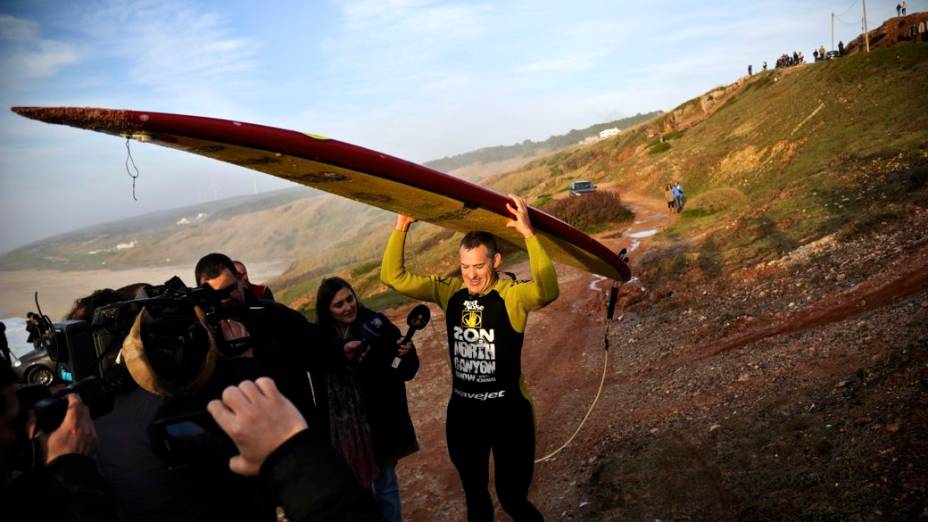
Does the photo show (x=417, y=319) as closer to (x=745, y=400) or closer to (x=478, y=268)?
(x=478, y=268)

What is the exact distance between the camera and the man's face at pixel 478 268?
12.0ft

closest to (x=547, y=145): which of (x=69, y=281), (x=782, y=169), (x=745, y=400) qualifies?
Result: (x=69, y=281)

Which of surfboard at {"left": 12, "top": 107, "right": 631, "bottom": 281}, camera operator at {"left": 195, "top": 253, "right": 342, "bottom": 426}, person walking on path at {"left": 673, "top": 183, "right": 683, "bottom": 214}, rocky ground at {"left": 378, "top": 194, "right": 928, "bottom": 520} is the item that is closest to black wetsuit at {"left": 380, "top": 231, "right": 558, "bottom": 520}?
surfboard at {"left": 12, "top": 107, "right": 631, "bottom": 281}

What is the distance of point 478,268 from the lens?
3693 millimetres

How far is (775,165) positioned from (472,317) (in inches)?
906

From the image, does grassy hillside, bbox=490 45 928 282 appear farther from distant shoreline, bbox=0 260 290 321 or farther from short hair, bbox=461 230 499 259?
distant shoreline, bbox=0 260 290 321

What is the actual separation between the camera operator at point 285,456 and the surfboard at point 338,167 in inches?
85.5

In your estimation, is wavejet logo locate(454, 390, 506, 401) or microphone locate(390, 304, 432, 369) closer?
wavejet logo locate(454, 390, 506, 401)

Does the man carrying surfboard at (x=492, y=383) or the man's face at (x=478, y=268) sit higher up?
the man's face at (x=478, y=268)

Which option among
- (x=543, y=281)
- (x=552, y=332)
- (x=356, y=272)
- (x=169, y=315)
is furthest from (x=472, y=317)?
(x=356, y=272)

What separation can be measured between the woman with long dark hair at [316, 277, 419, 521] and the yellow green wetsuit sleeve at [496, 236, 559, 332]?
0.84m

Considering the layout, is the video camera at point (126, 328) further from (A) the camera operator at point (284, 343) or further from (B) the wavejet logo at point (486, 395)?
(B) the wavejet logo at point (486, 395)

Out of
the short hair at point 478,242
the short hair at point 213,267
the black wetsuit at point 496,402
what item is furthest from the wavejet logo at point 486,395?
the short hair at point 213,267

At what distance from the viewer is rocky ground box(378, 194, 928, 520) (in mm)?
4141
